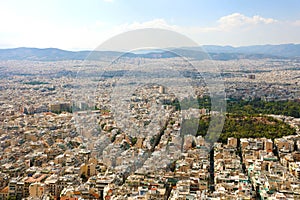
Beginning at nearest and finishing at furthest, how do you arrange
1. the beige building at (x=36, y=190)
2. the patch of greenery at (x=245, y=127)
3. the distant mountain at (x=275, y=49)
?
the beige building at (x=36, y=190)
the patch of greenery at (x=245, y=127)
the distant mountain at (x=275, y=49)

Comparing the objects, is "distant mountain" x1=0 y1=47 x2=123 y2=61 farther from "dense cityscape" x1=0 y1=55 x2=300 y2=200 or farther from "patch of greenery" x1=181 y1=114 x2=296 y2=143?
"patch of greenery" x1=181 y1=114 x2=296 y2=143

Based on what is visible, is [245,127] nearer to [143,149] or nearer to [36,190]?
[143,149]

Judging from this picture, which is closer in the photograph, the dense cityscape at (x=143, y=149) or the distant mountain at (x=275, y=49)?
the dense cityscape at (x=143, y=149)

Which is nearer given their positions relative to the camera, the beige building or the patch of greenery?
the beige building

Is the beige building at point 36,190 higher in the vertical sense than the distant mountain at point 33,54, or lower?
lower

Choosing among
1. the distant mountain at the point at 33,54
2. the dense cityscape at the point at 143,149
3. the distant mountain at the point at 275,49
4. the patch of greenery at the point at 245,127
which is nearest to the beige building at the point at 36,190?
the dense cityscape at the point at 143,149

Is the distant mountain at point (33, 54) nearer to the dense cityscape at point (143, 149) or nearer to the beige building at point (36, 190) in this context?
the dense cityscape at point (143, 149)

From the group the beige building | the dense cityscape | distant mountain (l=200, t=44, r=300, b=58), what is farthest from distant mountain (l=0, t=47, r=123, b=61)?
the beige building

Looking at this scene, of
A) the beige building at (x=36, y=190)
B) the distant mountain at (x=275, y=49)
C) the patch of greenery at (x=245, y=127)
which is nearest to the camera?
the beige building at (x=36, y=190)

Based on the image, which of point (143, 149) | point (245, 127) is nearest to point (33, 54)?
point (245, 127)

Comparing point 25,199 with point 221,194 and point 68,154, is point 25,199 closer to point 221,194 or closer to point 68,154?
point 68,154

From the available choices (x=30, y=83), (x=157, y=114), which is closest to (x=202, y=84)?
(x=157, y=114)
